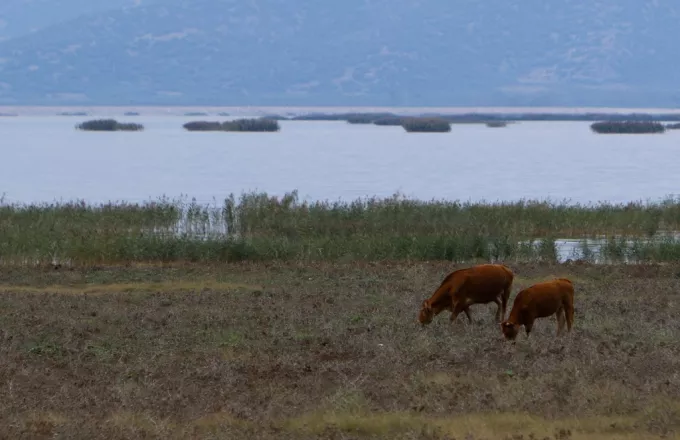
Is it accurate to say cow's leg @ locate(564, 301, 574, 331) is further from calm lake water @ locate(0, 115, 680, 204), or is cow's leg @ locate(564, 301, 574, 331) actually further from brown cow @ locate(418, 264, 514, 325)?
calm lake water @ locate(0, 115, 680, 204)

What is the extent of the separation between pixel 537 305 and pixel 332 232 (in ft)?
51.3

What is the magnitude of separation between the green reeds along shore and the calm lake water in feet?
25.1

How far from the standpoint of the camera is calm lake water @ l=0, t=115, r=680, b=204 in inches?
2147

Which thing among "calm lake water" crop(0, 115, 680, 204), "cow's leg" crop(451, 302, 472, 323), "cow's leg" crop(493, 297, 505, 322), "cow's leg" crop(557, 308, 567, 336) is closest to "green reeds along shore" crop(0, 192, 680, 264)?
"calm lake water" crop(0, 115, 680, 204)

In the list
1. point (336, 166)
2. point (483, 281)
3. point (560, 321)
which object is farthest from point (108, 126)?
point (560, 321)

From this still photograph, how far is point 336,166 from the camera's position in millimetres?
72875

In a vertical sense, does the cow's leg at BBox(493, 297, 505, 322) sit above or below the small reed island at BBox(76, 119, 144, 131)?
above

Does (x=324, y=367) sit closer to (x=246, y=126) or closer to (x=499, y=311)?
(x=499, y=311)

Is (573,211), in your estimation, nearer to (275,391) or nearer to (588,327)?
(588,327)

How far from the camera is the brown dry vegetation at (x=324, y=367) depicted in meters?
11.4

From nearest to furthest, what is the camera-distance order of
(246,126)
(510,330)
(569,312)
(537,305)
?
1. (510,330)
2. (537,305)
3. (569,312)
4. (246,126)

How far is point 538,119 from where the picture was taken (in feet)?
634

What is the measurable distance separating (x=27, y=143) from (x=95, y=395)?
94634 millimetres

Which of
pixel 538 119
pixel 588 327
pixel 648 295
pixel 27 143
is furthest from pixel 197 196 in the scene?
pixel 538 119
